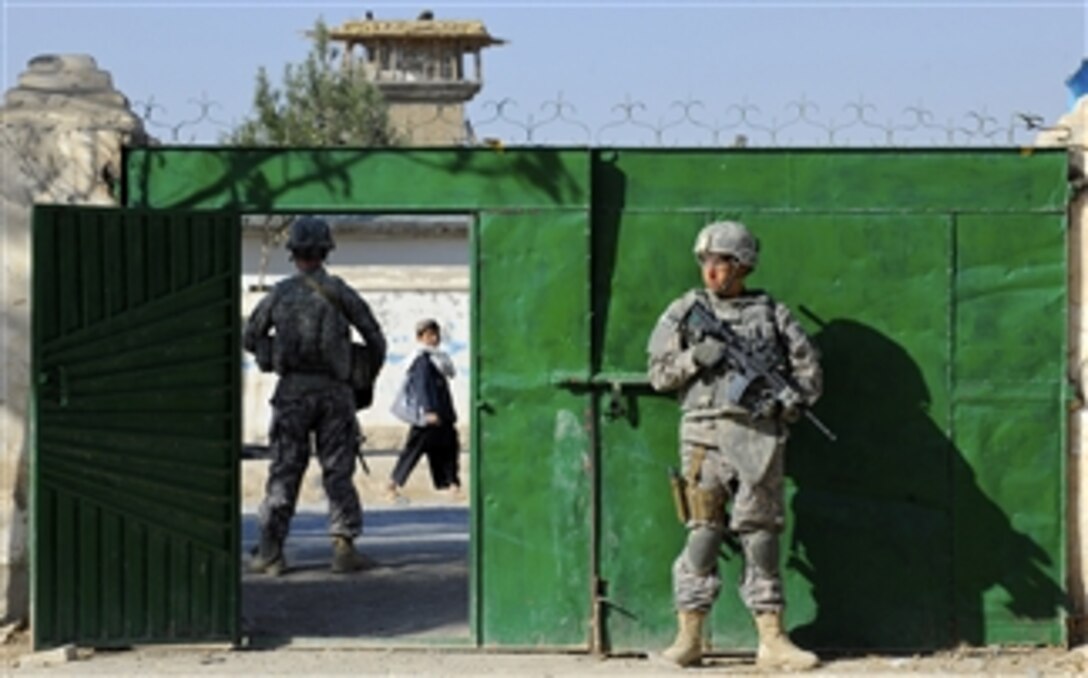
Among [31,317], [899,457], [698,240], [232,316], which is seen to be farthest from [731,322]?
[31,317]

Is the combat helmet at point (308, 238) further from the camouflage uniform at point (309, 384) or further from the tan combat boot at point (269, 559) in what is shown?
the tan combat boot at point (269, 559)

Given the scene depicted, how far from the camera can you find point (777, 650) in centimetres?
1051

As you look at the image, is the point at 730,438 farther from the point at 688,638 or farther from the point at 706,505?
the point at 688,638

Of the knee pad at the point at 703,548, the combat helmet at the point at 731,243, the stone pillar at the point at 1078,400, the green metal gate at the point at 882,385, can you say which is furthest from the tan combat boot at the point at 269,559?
the stone pillar at the point at 1078,400

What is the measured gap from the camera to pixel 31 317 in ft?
35.2

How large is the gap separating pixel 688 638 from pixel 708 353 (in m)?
1.19

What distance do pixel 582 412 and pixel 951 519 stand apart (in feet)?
5.35

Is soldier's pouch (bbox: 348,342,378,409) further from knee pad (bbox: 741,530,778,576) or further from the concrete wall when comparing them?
the concrete wall

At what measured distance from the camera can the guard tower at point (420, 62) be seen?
52156mm

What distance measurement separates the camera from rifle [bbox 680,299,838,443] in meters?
10.3

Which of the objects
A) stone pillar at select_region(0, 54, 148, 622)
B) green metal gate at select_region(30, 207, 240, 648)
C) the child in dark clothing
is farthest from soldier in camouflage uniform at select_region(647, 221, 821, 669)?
the child in dark clothing

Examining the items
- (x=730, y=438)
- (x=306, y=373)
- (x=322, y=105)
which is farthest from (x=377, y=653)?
(x=322, y=105)

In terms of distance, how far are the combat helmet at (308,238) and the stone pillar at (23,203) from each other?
2241 mm

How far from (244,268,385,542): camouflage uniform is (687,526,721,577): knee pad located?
3281 millimetres
